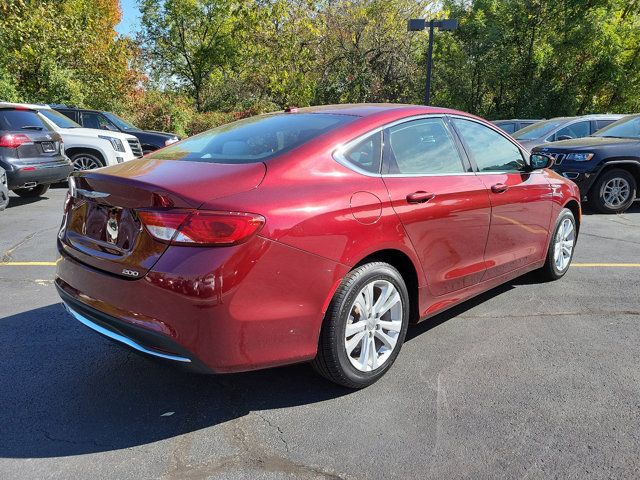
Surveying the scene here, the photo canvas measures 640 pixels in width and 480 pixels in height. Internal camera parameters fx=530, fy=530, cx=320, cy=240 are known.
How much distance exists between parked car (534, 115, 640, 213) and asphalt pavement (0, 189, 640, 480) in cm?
493

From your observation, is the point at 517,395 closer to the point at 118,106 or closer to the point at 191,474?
the point at 191,474

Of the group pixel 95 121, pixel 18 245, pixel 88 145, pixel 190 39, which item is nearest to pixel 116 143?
pixel 88 145

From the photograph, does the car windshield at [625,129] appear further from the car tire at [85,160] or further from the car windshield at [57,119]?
the car windshield at [57,119]

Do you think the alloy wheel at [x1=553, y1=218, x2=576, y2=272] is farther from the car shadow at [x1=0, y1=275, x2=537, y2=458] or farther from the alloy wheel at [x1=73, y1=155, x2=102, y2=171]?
the alloy wheel at [x1=73, y1=155, x2=102, y2=171]

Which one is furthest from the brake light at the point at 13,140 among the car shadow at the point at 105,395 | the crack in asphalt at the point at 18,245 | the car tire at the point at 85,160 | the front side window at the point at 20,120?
the car shadow at the point at 105,395

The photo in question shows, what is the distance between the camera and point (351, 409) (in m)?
2.91

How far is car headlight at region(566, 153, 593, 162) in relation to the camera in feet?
27.7

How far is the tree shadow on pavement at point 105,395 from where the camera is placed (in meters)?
2.65

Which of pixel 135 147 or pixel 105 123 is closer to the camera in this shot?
pixel 135 147

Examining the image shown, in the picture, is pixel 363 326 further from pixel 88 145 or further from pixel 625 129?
pixel 88 145

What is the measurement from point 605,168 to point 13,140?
9433 millimetres

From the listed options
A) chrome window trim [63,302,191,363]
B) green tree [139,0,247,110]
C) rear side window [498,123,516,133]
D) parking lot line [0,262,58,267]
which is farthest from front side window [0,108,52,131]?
green tree [139,0,247,110]

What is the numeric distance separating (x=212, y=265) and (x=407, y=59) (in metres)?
26.8

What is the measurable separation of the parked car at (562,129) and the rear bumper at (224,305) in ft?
31.4
